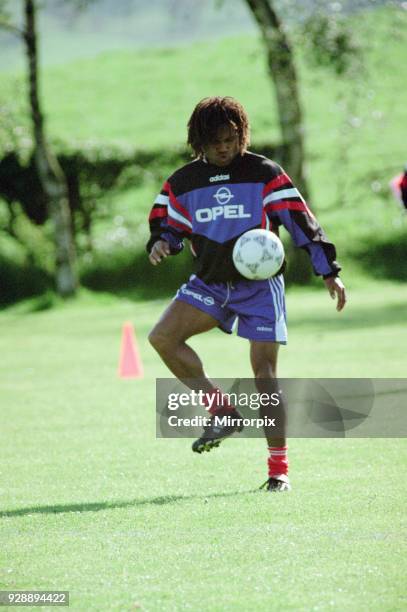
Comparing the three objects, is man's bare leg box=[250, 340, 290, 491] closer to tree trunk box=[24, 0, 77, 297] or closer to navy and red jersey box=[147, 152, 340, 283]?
navy and red jersey box=[147, 152, 340, 283]

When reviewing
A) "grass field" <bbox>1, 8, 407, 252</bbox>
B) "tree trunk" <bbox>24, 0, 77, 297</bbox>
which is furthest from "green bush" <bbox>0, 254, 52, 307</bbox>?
"grass field" <bbox>1, 8, 407, 252</bbox>

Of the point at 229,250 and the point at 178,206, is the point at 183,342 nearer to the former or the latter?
the point at 229,250

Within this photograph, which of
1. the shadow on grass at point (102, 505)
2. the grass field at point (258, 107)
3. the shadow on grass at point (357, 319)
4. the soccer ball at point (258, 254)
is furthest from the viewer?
the grass field at point (258, 107)

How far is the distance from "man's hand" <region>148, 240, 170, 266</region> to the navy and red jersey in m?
0.15

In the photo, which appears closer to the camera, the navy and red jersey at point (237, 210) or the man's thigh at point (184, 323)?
the navy and red jersey at point (237, 210)

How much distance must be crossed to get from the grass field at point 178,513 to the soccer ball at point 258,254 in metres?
1.16

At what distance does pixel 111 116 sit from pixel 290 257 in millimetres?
13438

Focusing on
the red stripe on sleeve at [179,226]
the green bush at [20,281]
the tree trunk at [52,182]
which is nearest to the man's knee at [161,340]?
the red stripe on sleeve at [179,226]

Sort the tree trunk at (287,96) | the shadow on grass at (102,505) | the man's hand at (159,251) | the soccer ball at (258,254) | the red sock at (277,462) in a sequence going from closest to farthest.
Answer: the shadow on grass at (102,505)
the soccer ball at (258,254)
the red sock at (277,462)
the man's hand at (159,251)
the tree trunk at (287,96)

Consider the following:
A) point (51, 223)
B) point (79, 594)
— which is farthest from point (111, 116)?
point (79, 594)

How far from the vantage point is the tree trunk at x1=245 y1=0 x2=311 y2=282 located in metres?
22.3

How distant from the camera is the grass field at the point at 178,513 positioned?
4.47m

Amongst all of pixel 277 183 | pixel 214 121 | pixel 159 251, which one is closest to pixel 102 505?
pixel 159 251

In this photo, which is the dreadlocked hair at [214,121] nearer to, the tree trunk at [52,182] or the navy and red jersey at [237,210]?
the navy and red jersey at [237,210]
